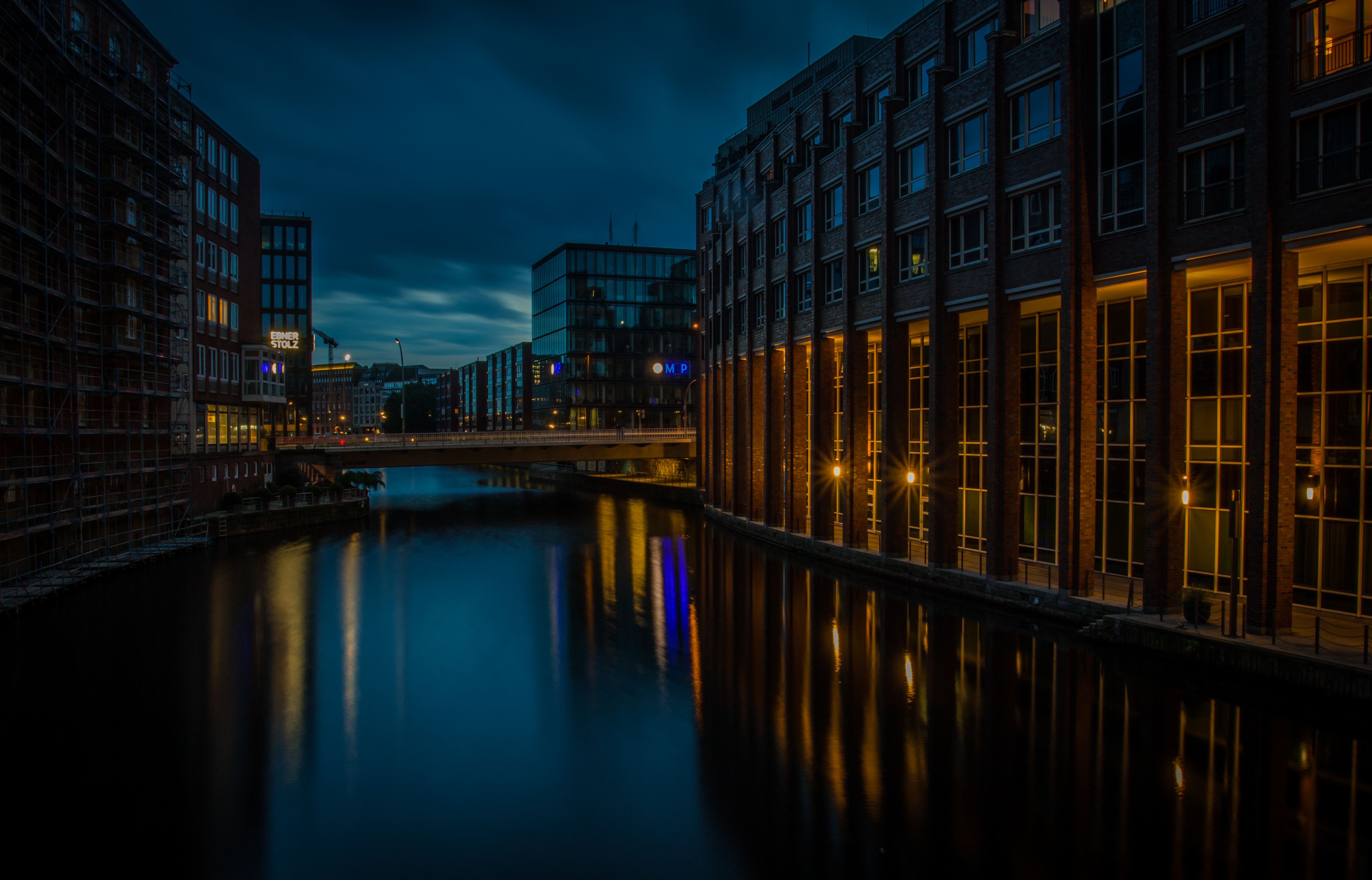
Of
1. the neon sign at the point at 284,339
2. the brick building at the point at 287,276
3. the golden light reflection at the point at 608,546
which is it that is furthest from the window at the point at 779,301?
the brick building at the point at 287,276

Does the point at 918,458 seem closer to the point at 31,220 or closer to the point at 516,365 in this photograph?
the point at 31,220

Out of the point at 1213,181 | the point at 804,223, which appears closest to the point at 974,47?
the point at 1213,181

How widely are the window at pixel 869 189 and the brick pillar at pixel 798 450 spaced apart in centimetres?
767

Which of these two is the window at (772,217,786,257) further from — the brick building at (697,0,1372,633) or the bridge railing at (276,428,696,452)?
the bridge railing at (276,428,696,452)

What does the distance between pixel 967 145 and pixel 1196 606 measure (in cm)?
1659

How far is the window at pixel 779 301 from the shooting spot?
39594 millimetres

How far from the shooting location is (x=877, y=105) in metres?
32.0

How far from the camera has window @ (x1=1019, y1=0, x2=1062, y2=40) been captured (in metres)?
23.9

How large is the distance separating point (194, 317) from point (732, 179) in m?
32.4

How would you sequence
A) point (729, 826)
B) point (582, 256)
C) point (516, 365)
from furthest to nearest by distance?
point (516, 365), point (582, 256), point (729, 826)

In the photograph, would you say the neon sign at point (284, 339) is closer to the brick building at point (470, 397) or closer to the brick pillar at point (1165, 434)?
the brick pillar at point (1165, 434)

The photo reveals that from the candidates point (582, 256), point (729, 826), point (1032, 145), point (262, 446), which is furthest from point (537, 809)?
point (582, 256)

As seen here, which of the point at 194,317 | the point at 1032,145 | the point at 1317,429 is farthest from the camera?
the point at 194,317

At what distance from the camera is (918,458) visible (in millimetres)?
34375
